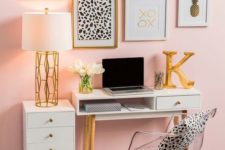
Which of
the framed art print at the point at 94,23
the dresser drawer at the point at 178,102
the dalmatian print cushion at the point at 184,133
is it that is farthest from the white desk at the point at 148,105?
the dalmatian print cushion at the point at 184,133

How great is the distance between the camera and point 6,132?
3486 millimetres

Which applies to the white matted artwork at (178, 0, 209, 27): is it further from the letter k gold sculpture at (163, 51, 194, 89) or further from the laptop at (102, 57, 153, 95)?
the laptop at (102, 57, 153, 95)

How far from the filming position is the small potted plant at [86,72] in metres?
3.39

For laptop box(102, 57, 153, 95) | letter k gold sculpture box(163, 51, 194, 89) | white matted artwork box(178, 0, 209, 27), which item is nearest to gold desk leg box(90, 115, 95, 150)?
laptop box(102, 57, 153, 95)

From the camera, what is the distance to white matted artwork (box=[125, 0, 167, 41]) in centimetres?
355

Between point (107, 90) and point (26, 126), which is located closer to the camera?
point (26, 126)

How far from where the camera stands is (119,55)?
3.60 metres

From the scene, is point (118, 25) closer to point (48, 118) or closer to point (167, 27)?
point (167, 27)

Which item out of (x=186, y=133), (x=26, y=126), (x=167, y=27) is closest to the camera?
(x=186, y=133)

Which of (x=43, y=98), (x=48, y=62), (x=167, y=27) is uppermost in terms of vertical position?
(x=167, y=27)

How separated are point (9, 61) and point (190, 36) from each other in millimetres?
1414

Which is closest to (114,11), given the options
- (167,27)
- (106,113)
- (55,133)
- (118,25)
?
(118,25)

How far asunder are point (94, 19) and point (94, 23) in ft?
0.10

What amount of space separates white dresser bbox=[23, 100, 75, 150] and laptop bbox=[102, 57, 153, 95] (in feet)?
1.35
